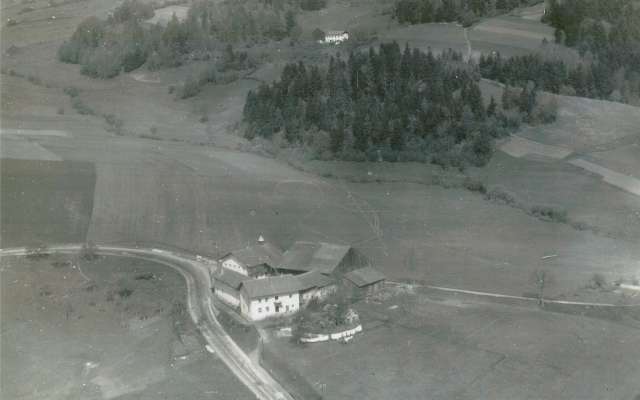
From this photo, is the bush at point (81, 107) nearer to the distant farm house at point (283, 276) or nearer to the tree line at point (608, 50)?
the distant farm house at point (283, 276)

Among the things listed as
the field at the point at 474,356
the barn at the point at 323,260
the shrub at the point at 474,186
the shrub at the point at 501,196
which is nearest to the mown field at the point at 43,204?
the barn at the point at 323,260

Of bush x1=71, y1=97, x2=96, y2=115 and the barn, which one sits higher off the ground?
bush x1=71, y1=97, x2=96, y2=115

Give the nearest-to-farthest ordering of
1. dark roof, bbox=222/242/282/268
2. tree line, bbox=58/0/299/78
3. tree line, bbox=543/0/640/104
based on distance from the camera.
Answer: dark roof, bbox=222/242/282/268 → tree line, bbox=543/0/640/104 → tree line, bbox=58/0/299/78

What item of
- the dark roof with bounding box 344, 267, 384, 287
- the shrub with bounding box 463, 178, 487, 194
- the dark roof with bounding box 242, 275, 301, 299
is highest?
the shrub with bounding box 463, 178, 487, 194

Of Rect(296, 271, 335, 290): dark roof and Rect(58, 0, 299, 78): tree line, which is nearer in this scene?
Rect(296, 271, 335, 290): dark roof

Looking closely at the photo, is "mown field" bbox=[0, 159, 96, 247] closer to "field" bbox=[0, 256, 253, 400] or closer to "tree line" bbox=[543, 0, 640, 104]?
"field" bbox=[0, 256, 253, 400]

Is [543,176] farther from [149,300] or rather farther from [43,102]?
[43,102]

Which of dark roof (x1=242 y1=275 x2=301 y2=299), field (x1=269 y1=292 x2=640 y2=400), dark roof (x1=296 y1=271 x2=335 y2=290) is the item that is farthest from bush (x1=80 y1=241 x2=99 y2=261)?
field (x1=269 y1=292 x2=640 y2=400)
